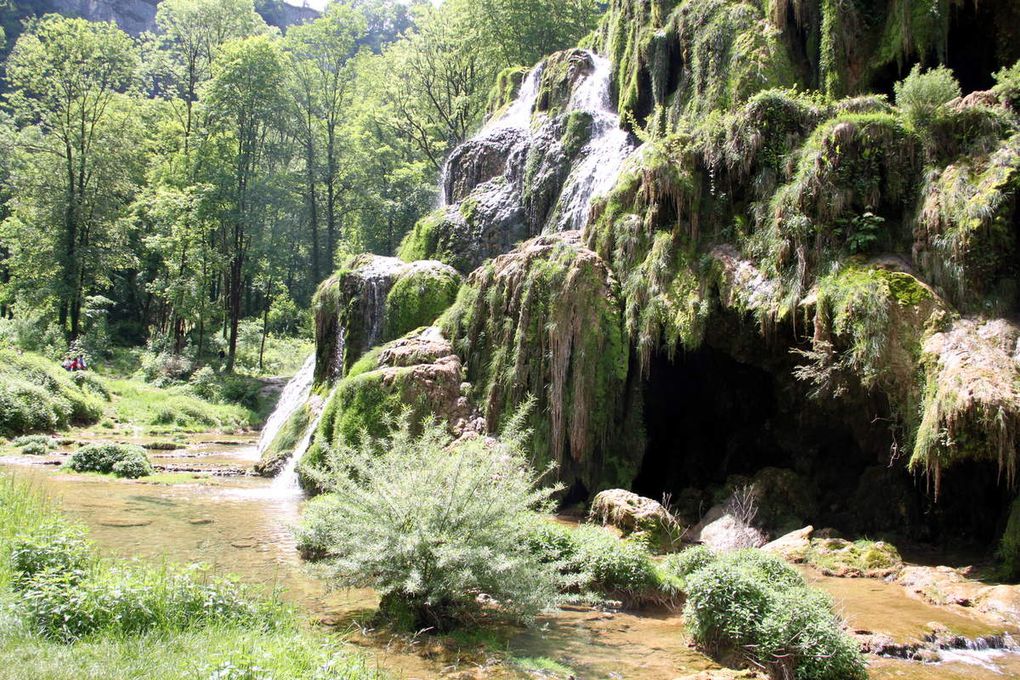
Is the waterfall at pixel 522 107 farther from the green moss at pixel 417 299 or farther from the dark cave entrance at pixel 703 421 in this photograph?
the dark cave entrance at pixel 703 421

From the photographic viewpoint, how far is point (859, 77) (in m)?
14.5

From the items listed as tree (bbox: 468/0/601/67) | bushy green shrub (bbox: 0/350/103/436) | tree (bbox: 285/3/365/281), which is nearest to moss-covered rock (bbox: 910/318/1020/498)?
bushy green shrub (bbox: 0/350/103/436)

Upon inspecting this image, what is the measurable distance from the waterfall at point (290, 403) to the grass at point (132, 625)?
14.9 meters

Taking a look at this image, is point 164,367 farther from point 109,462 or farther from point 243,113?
point 109,462

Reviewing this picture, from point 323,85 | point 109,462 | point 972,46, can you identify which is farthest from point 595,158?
point 323,85

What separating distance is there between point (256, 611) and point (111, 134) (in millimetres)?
39758

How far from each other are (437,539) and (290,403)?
18465 millimetres

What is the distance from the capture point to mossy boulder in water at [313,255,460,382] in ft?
61.9

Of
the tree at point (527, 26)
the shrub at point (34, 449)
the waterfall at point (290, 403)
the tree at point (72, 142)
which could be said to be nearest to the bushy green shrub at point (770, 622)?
the waterfall at point (290, 403)

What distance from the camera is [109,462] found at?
1702 centimetres

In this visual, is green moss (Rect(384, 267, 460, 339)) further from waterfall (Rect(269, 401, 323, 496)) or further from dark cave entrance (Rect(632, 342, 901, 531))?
dark cave entrance (Rect(632, 342, 901, 531))

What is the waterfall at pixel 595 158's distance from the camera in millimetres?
18844

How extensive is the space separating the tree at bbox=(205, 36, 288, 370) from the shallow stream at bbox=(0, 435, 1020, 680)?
88.9 feet

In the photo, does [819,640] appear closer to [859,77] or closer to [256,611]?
[256,611]
